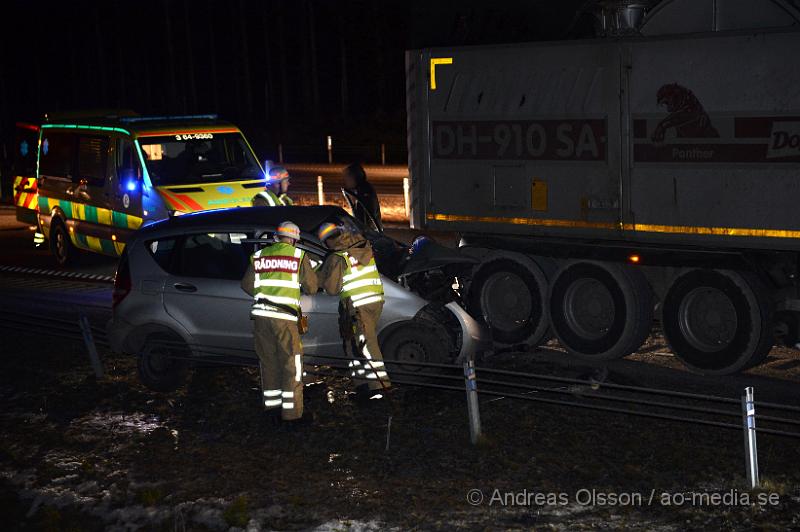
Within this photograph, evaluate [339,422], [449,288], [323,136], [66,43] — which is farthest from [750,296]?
[66,43]

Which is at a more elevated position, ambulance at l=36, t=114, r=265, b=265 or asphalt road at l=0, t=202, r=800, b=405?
ambulance at l=36, t=114, r=265, b=265

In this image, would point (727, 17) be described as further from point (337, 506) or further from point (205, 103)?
point (205, 103)

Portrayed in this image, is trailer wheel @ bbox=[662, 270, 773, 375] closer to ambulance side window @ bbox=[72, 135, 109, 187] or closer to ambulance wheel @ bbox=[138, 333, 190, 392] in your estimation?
ambulance wheel @ bbox=[138, 333, 190, 392]

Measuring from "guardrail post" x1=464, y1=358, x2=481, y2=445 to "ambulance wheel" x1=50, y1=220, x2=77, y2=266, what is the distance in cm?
1087

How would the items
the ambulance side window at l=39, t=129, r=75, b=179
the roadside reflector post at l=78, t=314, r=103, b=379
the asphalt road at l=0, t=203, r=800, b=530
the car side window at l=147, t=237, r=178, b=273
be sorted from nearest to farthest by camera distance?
the asphalt road at l=0, t=203, r=800, b=530 → the car side window at l=147, t=237, r=178, b=273 → the roadside reflector post at l=78, t=314, r=103, b=379 → the ambulance side window at l=39, t=129, r=75, b=179

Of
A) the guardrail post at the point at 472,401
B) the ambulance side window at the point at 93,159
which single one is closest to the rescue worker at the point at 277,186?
the ambulance side window at the point at 93,159

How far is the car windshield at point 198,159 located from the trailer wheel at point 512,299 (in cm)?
513

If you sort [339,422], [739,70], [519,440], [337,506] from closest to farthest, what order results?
[337,506], [519,440], [339,422], [739,70]

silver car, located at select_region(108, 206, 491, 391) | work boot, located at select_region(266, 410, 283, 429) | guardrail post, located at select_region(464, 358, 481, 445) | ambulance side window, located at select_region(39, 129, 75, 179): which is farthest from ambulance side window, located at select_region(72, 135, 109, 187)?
guardrail post, located at select_region(464, 358, 481, 445)

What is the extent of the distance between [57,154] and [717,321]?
10.9 m

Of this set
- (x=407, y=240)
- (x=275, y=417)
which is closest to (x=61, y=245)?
(x=407, y=240)

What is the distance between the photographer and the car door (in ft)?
32.8

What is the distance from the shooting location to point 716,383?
10.1 meters

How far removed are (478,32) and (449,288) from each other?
3.27 meters
